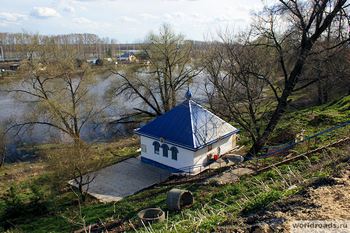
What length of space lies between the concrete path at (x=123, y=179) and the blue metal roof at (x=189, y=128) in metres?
1.86

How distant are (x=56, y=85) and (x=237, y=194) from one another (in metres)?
22.7

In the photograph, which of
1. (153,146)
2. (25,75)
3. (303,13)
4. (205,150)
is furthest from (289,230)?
(25,75)

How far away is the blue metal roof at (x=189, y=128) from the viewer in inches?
716

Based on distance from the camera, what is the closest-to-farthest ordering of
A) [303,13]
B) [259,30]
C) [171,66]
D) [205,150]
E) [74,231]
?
1. [74,231]
2. [303,13]
3. [259,30]
4. [205,150]
5. [171,66]

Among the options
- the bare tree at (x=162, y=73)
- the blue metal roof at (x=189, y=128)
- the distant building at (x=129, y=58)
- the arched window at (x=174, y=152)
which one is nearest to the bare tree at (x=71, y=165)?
the blue metal roof at (x=189, y=128)

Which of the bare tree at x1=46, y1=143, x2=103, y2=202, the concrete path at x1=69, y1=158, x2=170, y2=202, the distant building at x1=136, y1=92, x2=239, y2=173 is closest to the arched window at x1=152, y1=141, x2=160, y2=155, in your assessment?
the distant building at x1=136, y1=92, x2=239, y2=173

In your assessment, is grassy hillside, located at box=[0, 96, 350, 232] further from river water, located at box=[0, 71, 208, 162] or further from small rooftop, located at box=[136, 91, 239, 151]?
river water, located at box=[0, 71, 208, 162]

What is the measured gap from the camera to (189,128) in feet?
60.6

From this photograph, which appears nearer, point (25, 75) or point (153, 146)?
point (153, 146)

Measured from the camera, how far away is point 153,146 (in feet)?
64.3

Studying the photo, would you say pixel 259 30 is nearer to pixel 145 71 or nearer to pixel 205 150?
pixel 205 150

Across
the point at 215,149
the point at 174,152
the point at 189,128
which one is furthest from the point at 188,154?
the point at 215,149

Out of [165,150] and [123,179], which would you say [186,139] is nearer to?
[165,150]

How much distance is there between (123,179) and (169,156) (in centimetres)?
268
